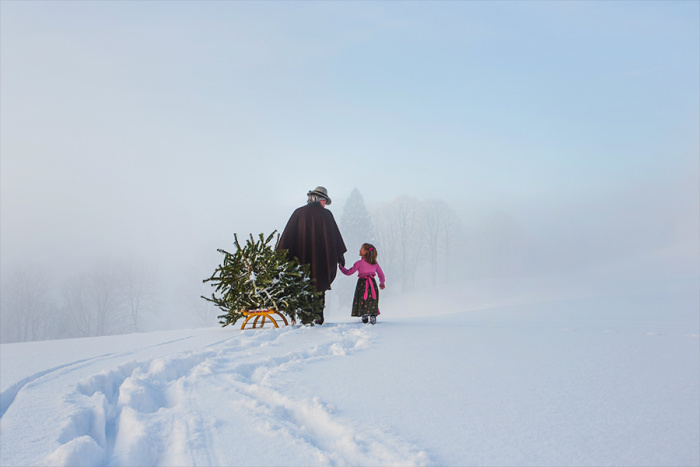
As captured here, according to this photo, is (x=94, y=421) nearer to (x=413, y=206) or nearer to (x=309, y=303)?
(x=309, y=303)

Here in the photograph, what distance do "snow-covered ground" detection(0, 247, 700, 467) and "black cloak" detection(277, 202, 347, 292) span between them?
9.55ft

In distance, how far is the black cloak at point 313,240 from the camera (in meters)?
8.27

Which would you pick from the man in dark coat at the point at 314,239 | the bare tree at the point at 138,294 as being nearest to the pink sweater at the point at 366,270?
the man in dark coat at the point at 314,239

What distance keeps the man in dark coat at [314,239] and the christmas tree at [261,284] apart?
21.7 inches

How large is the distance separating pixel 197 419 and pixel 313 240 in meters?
5.71

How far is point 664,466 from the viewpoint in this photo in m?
2.09

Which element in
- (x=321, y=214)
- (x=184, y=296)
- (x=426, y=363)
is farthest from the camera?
(x=184, y=296)

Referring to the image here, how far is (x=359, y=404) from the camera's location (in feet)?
9.31

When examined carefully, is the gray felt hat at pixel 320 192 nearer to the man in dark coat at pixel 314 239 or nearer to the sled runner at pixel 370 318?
the man in dark coat at pixel 314 239

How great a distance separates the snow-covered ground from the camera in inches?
85.0

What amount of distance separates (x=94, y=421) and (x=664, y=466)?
121 inches

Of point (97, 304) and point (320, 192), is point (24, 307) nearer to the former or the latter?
point (97, 304)

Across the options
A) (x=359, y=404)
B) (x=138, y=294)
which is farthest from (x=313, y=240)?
(x=138, y=294)

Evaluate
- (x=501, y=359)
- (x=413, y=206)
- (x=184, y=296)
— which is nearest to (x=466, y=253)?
(x=413, y=206)
